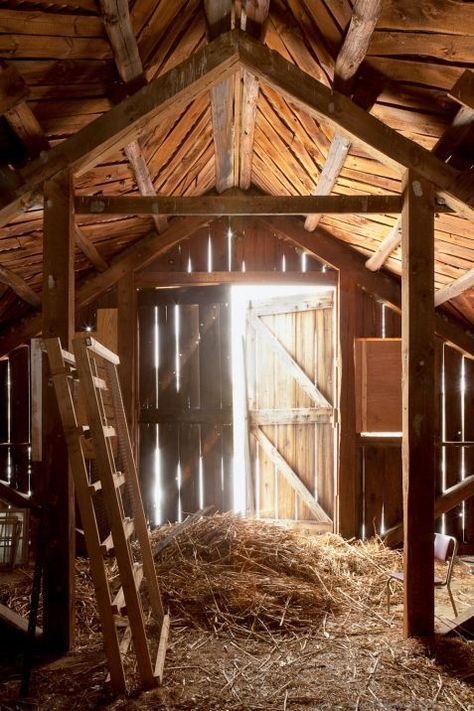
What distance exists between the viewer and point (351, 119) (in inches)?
150

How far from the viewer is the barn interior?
3143 mm

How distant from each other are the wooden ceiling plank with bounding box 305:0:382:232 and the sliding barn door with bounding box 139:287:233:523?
2166 millimetres

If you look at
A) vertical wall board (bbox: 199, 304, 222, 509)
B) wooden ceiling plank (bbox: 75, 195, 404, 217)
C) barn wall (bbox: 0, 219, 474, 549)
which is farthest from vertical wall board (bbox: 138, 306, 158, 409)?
wooden ceiling plank (bbox: 75, 195, 404, 217)

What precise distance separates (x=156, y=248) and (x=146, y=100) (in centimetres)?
256

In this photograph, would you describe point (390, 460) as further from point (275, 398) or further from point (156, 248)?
point (156, 248)

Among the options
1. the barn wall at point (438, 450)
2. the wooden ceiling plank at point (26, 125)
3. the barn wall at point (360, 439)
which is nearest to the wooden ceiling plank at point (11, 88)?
the wooden ceiling plank at point (26, 125)

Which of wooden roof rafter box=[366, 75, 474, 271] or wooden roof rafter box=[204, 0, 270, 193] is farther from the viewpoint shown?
wooden roof rafter box=[204, 0, 270, 193]

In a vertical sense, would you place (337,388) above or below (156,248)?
below

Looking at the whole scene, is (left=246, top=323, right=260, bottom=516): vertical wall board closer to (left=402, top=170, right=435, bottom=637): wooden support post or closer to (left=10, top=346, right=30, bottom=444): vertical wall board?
(left=10, top=346, right=30, bottom=444): vertical wall board

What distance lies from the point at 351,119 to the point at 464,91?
0.73 meters

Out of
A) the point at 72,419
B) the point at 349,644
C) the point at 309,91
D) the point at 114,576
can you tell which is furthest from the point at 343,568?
the point at 309,91

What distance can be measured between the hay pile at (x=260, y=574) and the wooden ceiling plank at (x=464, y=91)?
10.6 ft

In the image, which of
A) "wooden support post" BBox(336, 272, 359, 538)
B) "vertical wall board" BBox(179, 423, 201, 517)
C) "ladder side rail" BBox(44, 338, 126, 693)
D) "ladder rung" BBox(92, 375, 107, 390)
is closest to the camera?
"ladder side rail" BBox(44, 338, 126, 693)

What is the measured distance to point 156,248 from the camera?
6191 millimetres
